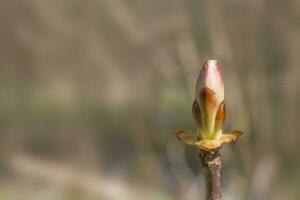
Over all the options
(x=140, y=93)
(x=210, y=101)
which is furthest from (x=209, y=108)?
(x=140, y=93)

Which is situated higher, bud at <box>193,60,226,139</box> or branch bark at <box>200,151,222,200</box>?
bud at <box>193,60,226,139</box>

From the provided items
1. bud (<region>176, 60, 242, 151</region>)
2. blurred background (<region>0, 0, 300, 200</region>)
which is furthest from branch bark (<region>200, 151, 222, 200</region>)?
blurred background (<region>0, 0, 300, 200</region>)

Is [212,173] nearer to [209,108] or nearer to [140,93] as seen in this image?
[209,108]

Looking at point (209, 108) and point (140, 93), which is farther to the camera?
point (140, 93)

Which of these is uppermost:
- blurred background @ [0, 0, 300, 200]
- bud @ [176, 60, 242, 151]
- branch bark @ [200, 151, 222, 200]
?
blurred background @ [0, 0, 300, 200]

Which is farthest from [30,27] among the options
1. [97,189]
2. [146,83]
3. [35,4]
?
[97,189]

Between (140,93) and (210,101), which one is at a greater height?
(140,93)

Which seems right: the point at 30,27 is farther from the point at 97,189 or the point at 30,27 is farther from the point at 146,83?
the point at 97,189

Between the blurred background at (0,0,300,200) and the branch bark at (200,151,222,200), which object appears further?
the blurred background at (0,0,300,200)

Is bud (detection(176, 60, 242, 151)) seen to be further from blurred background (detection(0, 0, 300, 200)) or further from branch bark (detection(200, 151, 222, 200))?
blurred background (detection(0, 0, 300, 200))
